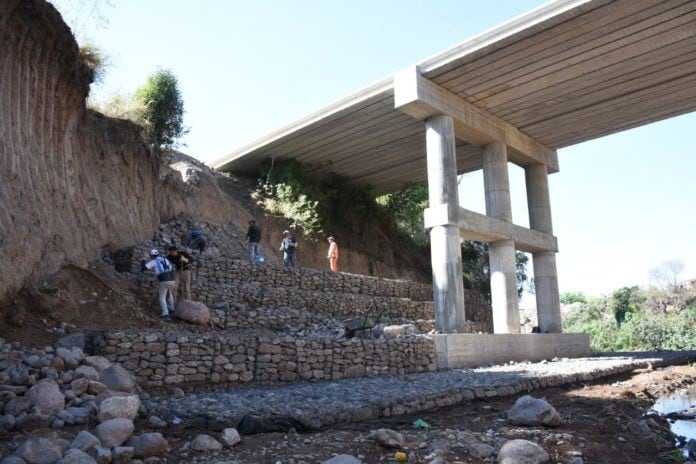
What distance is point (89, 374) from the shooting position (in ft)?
24.0

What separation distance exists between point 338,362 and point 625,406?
5.35 m

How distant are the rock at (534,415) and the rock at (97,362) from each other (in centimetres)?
574

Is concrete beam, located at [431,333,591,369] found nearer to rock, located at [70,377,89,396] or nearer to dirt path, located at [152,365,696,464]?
dirt path, located at [152,365,696,464]

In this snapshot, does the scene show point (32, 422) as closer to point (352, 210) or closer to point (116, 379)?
point (116, 379)

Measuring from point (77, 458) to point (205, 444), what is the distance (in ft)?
4.16

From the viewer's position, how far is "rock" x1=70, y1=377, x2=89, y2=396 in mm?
6844

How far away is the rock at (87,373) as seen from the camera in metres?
7.24

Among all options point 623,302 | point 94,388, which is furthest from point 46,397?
point 623,302

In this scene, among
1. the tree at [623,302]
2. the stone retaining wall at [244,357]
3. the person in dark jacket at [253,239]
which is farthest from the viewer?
the tree at [623,302]

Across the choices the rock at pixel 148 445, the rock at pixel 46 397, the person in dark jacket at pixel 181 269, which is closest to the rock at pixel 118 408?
the rock at pixel 46 397

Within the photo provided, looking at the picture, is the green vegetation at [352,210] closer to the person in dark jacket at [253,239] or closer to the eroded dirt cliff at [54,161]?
the person in dark jacket at [253,239]

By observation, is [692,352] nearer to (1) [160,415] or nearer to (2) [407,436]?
(2) [407,436]

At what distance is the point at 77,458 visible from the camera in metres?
4.62

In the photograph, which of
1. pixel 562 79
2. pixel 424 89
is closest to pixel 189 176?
pixel 424 89
